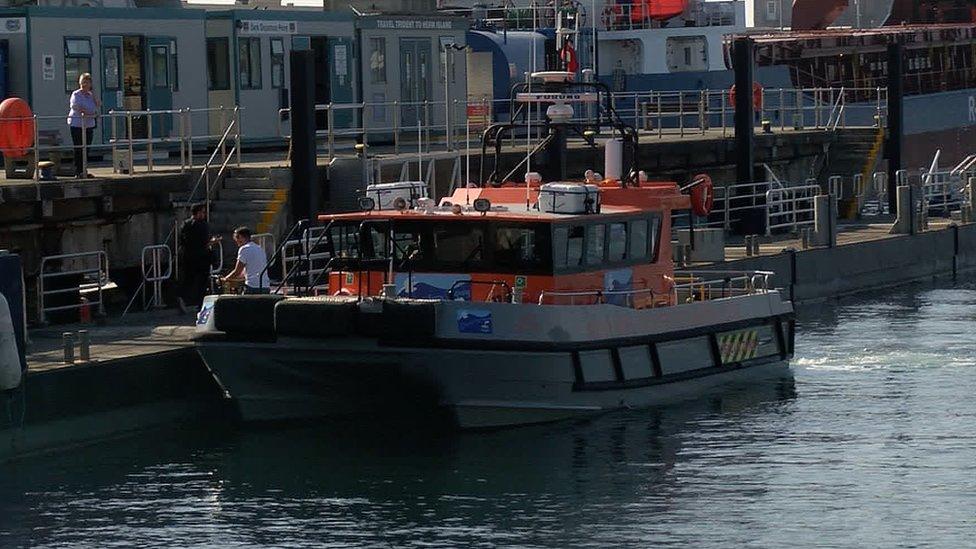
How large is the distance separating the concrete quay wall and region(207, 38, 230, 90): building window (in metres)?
8.84

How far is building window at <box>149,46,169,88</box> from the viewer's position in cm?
3209

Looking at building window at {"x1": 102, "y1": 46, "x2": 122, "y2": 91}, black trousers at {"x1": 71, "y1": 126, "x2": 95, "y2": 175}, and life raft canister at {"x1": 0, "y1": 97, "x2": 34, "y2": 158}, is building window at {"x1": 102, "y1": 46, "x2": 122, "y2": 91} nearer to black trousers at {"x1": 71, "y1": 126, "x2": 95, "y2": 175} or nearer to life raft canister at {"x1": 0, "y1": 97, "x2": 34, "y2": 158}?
black trousers at {"x1": 71, "y1": 126, "x2": 95, "y2": 175}

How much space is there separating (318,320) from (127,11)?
12.5 metres

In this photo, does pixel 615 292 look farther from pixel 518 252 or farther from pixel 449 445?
pixel 449 445

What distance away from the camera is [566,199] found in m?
21.8

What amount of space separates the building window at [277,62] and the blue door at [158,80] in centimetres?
265

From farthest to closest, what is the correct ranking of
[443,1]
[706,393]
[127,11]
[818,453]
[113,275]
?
[443,1] < [127,11] < [113,275] < [706,393] < [818,453]

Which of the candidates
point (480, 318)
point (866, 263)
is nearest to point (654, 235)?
point (480, 318)

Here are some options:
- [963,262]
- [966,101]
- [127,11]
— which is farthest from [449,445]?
[966,101]

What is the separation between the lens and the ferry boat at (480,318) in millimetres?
20516

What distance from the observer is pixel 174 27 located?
106 ft

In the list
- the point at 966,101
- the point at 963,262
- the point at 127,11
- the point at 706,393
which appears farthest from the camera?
the point at 966,101

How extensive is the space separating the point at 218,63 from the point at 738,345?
41.5 ft

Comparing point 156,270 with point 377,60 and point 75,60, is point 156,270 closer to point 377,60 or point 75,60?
point 75,60
